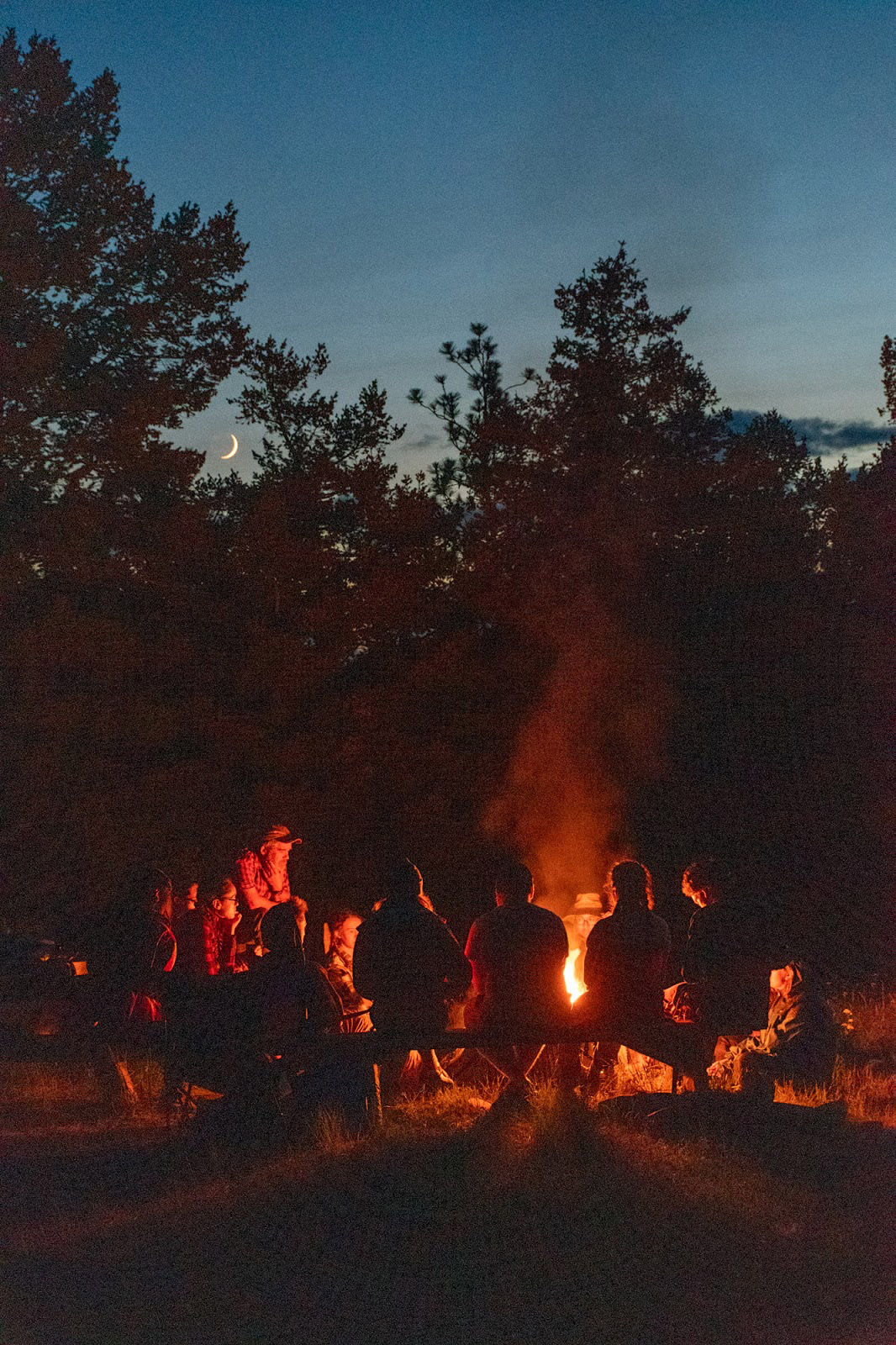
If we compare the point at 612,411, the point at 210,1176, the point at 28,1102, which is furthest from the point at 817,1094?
the point at 612,411

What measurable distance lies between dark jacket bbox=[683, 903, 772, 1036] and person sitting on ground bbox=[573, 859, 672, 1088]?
0.72 feet

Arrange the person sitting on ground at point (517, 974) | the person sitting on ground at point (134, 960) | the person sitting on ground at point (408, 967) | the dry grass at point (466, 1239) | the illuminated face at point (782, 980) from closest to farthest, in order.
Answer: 1. the dry grass at point (466, 1239)
2. the person sitting on ground at point (517, 974)
3. the person sitting on ground at point (408, 967)
4. the illuminated face at point (782, 980)
5. the person sitting on ground at point (134, 960)

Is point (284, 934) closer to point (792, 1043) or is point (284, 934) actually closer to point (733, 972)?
point (733, 972)

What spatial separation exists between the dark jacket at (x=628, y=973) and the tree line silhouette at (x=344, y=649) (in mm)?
6041

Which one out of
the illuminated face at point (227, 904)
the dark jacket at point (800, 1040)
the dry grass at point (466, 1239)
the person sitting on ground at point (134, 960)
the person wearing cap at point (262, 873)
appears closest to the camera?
the dry grass at point (466, 1239)

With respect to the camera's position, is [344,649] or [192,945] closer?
[192,945]

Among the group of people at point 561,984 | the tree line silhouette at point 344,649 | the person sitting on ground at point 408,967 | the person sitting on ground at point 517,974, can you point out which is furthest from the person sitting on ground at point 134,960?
the tree line silhouette at point 344,649

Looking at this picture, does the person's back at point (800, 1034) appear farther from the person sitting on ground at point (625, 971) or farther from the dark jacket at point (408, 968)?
the dark jacket at point (408, 968)

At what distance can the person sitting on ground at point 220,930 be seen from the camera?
9242 millimetres

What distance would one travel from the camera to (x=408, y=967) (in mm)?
6738

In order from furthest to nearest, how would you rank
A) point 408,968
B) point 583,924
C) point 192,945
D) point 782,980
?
point 583,924, point 192,945, point 782,980, point 408,968

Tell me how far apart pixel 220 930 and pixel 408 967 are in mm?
3059

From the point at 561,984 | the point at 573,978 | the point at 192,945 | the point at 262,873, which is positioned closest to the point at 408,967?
the point at 561,984

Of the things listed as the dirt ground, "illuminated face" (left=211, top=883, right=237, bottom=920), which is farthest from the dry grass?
"illuminated face" (left=211, top=883, right=237, bottom=920)
